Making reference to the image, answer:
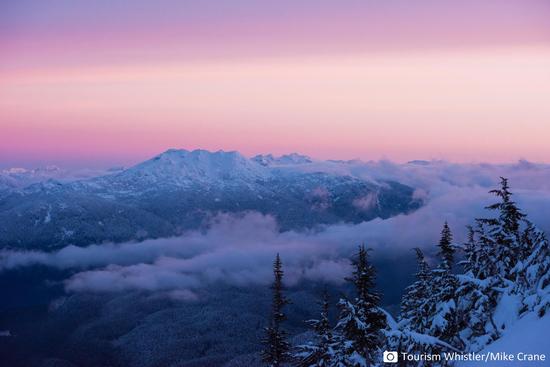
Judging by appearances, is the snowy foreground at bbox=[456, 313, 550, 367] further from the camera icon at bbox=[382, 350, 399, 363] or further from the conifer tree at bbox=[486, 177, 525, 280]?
the conifer tree at bbox=[486, 177, 525, 280]

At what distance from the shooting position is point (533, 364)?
1862 cm

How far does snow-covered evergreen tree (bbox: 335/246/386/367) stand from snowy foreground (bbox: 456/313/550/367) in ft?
20.9

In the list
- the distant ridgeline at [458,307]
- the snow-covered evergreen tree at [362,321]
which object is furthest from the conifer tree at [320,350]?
the snow-covered evergreen tree at [362,321]

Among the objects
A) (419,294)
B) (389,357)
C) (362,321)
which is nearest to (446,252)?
(419,294)

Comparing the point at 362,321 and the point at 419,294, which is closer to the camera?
the point at 362,321

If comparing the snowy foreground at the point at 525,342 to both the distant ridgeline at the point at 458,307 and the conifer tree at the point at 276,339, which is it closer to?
the distant ridgeline at the point at 458,307

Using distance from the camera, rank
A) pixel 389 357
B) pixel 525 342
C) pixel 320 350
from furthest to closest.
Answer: pixel 320 350, pixel 389 357, pixel 525 342

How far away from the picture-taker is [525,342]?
19.9 meters

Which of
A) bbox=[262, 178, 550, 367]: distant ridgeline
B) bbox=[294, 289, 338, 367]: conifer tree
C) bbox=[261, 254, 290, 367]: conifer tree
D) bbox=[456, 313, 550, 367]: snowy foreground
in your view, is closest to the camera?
bbox=[456, 313, 550, 367]: snowy foreground

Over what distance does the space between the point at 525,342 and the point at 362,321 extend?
1031 centimetres

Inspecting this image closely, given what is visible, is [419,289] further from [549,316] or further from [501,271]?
[549,316]

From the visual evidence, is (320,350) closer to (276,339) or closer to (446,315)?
(446,315)

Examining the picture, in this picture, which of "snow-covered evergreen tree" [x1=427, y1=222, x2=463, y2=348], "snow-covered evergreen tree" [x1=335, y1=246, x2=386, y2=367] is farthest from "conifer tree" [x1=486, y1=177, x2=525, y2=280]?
"snow-covered evergreen tree" [x1=335, y1=246, x2=386, y2=367]

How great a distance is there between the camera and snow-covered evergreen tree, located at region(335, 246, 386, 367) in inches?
1113
